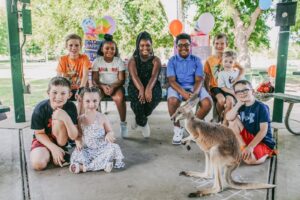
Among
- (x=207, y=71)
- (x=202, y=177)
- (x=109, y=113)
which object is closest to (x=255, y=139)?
(x=202, y=177)

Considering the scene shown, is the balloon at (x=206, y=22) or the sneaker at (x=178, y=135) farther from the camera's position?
the balloon at (x=206, y=22)

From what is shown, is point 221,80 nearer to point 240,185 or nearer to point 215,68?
point 215,68

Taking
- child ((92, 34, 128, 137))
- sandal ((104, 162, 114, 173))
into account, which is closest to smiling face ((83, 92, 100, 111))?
sandal ((104, 162, 114, 173))

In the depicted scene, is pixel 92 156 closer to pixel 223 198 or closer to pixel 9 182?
pixel 9 182

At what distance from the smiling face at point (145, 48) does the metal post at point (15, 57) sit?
2.03m

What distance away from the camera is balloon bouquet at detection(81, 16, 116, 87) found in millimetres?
5922

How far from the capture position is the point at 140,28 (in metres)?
15.0

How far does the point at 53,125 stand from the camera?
126 inches

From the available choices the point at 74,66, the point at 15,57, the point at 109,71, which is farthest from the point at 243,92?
the point at 15,57

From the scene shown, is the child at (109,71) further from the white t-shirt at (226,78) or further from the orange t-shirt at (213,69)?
the white t-shirt at (226,78)

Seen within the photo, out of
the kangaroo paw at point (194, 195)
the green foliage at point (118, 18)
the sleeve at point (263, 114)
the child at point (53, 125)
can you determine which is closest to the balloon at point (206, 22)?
the sleeve at point (263, 114)

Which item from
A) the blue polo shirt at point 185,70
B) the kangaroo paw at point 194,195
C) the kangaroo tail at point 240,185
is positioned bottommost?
the kangaroo paw at point 194,195

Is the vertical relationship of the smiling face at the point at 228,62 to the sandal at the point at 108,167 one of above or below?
above

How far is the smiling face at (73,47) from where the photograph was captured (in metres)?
4.41
